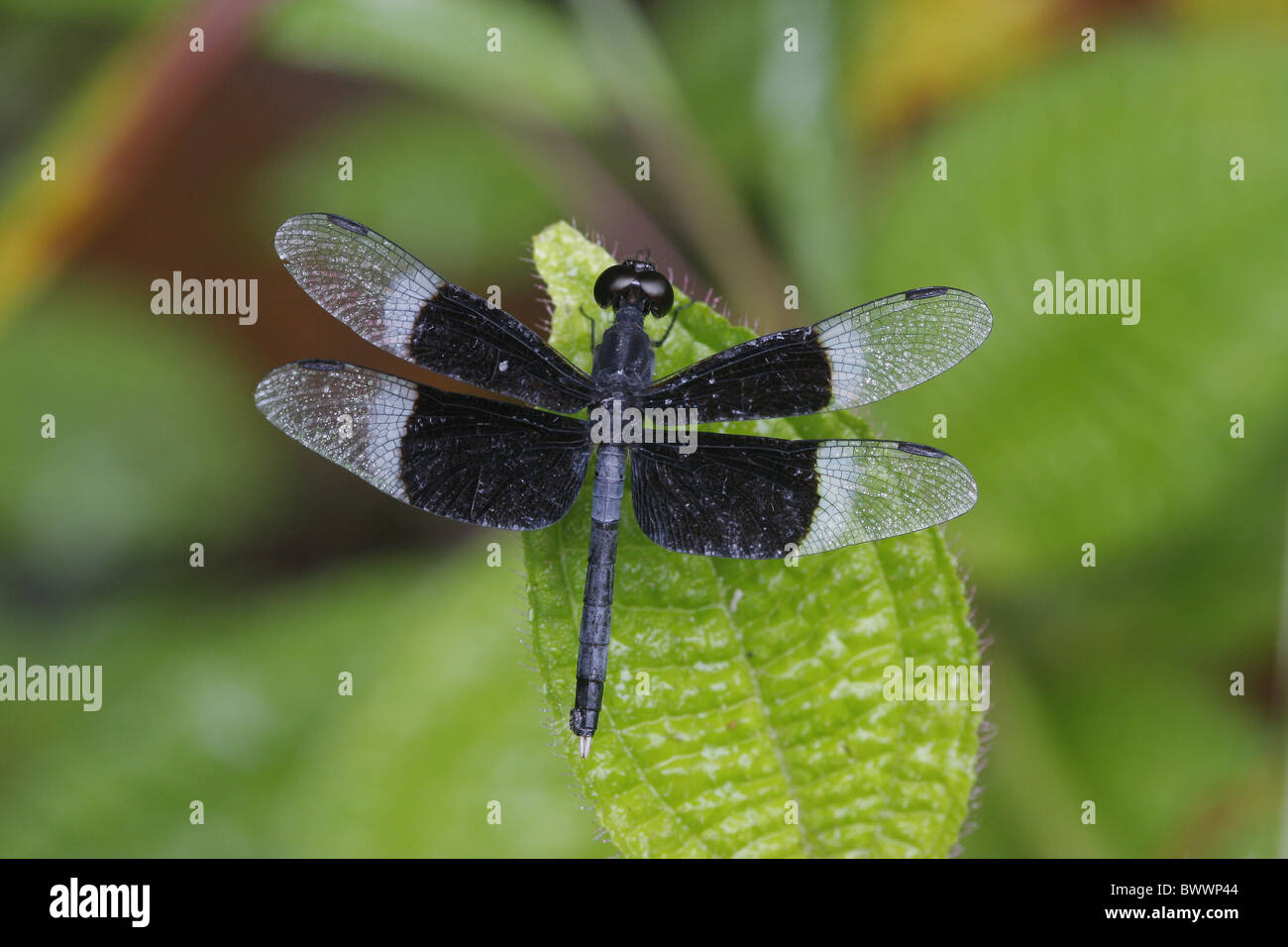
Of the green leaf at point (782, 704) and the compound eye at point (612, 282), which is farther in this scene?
the compound eye at point (612, 282)

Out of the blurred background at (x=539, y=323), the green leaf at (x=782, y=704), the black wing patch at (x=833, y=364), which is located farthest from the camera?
the blurred background at (x=539, y=323)

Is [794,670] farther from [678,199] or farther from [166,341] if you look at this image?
[166,341]

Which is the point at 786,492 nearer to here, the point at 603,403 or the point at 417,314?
the point at 603,403

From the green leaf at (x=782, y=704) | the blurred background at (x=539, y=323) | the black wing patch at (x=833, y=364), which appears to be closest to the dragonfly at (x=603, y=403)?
the black wing patch at (x=833, y=364)

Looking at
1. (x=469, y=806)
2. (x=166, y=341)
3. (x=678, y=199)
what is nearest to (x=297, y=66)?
(x=166, y=341)

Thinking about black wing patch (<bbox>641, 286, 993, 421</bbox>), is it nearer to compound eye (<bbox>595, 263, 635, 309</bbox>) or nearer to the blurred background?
compound eye (<bbox>595, 263, 635, 309</bbox>)

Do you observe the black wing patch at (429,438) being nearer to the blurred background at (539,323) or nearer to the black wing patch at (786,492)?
the black wing patch at (786,492)
